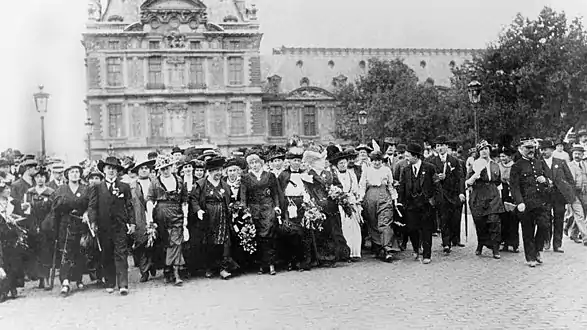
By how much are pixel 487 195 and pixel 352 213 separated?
273 cm

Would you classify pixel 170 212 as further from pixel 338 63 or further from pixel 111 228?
pixel 338 63

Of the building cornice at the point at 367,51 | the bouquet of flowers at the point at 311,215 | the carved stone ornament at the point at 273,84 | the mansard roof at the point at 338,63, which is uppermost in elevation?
the building cornice at the point at 367,51

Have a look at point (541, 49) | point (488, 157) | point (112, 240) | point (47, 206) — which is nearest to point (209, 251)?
point (112, 240)

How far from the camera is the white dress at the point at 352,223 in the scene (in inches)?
564

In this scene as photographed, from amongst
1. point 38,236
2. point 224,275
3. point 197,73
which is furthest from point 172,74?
point 224,275

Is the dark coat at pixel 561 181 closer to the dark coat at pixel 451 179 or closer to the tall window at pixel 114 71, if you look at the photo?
the dark coat at pixel 451 179

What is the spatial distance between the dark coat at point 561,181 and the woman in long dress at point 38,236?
9.72 metres

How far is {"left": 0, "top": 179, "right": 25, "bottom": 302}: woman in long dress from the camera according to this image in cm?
1150

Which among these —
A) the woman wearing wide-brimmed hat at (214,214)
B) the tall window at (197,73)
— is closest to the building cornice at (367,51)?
the tall window at (197,73)

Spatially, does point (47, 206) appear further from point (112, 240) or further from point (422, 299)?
point (422, 299)

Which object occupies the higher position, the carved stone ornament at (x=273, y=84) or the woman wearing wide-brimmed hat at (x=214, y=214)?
the carved stone ornament at (x=273, y=84)

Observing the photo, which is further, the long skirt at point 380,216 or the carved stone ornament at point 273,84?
the carved stone ornament at point 273,84

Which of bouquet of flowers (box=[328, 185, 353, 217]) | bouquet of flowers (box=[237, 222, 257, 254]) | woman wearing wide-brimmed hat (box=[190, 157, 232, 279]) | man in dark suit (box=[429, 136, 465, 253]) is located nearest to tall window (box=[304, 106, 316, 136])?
man in dark suit (box=[429, 136, 465, 253])

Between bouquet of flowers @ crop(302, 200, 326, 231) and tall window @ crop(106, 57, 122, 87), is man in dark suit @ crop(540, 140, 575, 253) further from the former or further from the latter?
tall window @ crop(106, 57, 122, 87)
